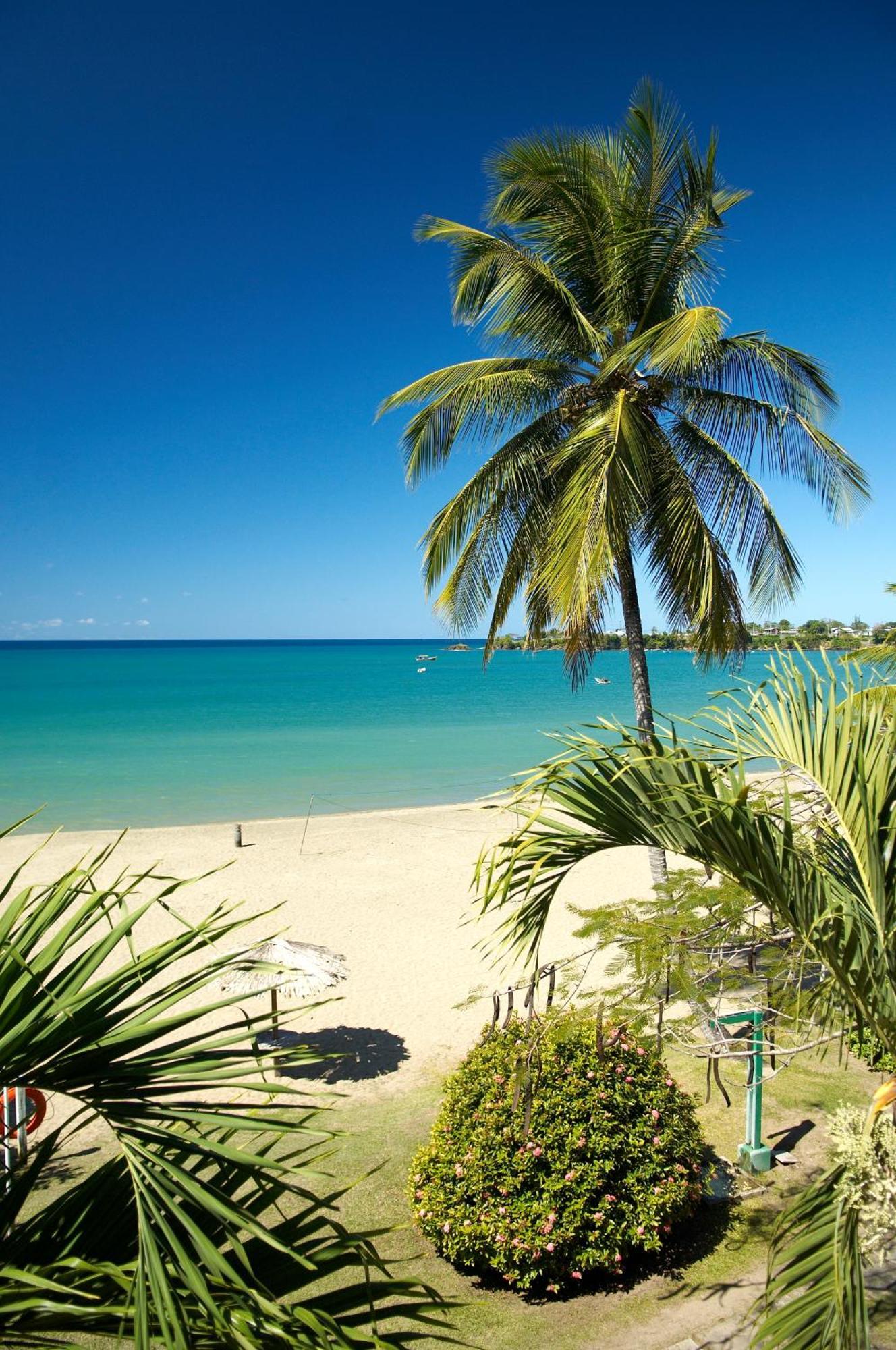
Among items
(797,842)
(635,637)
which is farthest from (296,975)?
(797,842)

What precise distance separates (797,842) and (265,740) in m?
42.4

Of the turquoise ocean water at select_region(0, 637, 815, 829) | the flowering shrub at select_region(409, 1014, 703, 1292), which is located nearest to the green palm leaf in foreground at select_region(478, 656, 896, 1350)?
the turquoise ocean water at select_region(0, 637, 815, 829)

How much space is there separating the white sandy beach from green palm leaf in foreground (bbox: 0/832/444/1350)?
3.23 meters

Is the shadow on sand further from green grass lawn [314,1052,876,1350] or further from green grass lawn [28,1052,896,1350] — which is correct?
green grass lawn [314,1052,876,1350]

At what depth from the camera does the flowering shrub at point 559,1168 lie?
532 cm

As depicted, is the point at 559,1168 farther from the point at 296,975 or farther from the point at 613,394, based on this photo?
the point at 613,394

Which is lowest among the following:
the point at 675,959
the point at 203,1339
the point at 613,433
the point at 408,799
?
the point at 408,799

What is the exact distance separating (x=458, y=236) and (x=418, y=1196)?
10287mm

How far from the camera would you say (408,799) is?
28531mm

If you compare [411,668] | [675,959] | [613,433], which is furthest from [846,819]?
A: [411,668]

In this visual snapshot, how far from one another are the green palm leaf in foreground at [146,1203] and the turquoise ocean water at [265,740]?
5.40 feet

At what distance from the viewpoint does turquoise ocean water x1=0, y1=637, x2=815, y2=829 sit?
92.3 feet

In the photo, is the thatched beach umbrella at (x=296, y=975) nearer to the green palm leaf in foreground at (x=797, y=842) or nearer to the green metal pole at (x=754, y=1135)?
the green metal pole at (x=754, y=1135)

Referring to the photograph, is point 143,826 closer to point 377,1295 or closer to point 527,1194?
point 527,1194
